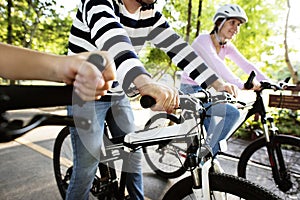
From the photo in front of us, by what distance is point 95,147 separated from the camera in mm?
1646

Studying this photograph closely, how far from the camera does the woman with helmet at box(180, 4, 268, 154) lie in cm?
233

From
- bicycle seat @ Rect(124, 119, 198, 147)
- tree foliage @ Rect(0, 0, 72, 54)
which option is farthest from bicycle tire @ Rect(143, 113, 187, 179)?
tree foliage @ Rect(0, 0, 72, 54)

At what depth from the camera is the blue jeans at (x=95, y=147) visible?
5.18ft

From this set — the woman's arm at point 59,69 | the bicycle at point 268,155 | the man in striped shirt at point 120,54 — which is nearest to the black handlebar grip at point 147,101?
the man in striped shirt at point 120,54

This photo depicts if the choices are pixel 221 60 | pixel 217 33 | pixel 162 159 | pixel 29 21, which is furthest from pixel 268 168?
pixel 29 21

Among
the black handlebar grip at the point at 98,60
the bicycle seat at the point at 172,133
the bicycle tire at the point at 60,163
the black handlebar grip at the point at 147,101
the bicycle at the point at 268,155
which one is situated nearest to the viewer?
the black handlebar grip at the point at 98,60

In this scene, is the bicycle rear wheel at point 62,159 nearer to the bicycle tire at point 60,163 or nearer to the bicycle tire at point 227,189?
the bicycle tire at point 60,163

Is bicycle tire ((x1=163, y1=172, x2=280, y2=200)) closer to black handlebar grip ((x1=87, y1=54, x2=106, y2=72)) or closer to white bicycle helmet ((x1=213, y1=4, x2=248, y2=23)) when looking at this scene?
black handlebar grip ((x1=87, y1=54, x2=106, y2=72))

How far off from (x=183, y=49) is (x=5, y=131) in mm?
1439

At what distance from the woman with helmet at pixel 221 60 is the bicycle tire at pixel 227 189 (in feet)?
2.89

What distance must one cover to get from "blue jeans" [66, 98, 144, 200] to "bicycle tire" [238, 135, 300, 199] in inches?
48.6

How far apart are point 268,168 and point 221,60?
2014 millimetres

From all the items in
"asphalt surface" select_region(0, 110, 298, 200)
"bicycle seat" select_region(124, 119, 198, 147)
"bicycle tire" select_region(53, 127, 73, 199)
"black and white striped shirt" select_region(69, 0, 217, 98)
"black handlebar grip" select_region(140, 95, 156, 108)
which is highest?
"black and white striped shirt" select_region(69, 0, 217, 98)

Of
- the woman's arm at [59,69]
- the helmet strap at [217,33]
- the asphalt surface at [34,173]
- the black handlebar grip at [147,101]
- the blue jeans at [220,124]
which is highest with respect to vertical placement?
the helmet strap at [217,33]
